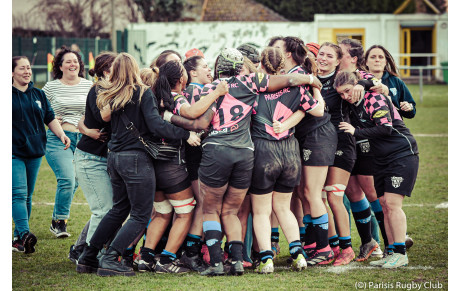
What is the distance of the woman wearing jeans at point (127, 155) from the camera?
527 cm

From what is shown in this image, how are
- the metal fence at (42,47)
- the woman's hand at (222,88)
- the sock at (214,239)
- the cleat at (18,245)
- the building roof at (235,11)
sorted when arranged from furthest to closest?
the building roof at (235,11) < the metal fence at (42,47) < the cleat at (18,245) < the sock at (214,239) < the woman's hand at (222,88)

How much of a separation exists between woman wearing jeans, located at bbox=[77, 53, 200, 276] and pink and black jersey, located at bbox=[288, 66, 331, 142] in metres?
1.10

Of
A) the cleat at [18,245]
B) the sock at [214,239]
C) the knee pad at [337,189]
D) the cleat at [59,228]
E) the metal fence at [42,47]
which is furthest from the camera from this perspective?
the metal fence at [42,47]

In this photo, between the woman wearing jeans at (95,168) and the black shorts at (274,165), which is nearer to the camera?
the black shorts at (274,165)

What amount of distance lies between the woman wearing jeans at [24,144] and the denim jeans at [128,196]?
4.39ft

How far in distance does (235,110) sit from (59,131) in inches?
96.5

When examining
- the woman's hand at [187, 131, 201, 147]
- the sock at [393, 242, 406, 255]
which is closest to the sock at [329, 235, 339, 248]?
the sock at [393, 242, 406, 255]

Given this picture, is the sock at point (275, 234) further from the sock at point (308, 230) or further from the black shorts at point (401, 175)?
the black shorts at point (401, 175)

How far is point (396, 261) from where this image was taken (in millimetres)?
5680

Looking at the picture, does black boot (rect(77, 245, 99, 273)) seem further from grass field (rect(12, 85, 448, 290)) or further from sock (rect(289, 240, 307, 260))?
sock (rect(289, 240, 307, 260))

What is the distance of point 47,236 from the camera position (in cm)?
720

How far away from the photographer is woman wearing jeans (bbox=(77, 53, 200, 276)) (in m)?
5.27

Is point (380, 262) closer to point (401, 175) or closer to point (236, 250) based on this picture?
point (401, 175)

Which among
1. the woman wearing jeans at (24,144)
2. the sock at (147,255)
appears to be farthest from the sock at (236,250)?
the woman wearing jeans at (24,144)
